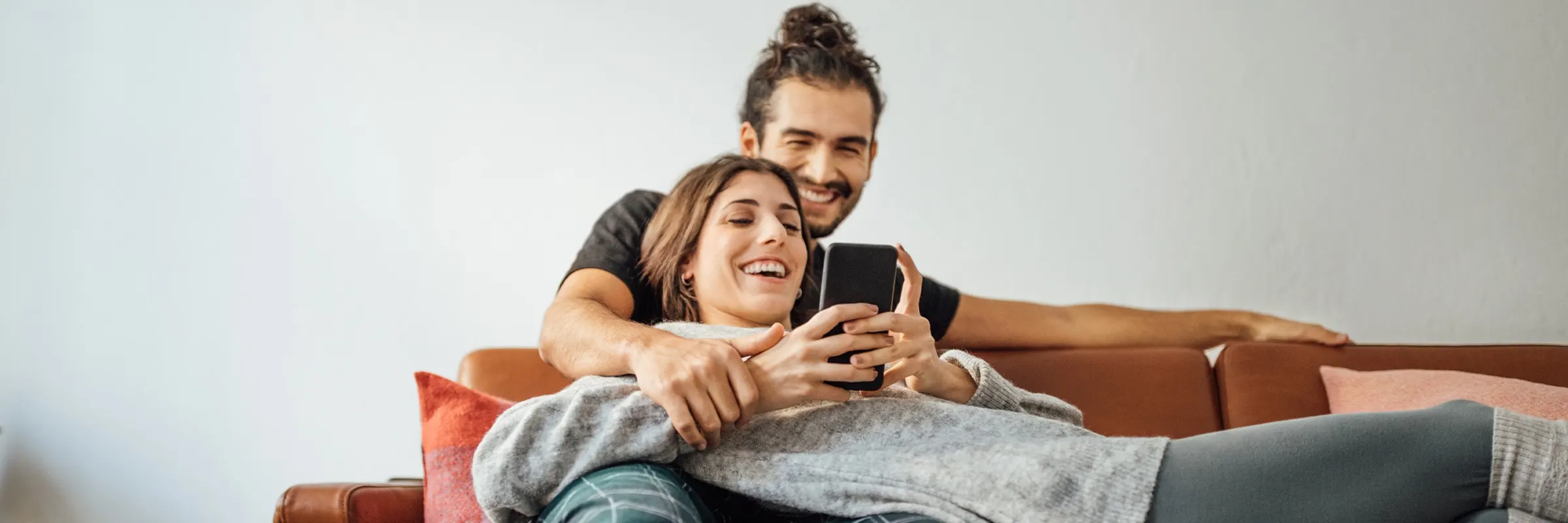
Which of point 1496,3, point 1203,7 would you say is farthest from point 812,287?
point 1496,3

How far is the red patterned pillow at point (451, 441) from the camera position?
4.79 ft

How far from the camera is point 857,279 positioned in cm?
129

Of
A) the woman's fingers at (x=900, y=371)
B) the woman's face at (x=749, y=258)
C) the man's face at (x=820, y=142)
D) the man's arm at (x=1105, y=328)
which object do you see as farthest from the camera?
the man's face at (x=820, y=142)

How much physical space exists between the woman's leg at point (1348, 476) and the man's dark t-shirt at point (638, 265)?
0.66 m

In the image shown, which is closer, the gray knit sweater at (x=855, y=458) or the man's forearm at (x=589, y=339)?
the gray knit sweater at (x=855, y=458)

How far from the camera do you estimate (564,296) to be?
68.7 inches

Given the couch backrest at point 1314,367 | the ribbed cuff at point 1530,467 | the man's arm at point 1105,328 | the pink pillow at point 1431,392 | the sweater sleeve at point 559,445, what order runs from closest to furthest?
the ribbed cuff at point 1530,467, the sweater sleeve at point 559,445, the pink pillow at point 1431,392, the couch backrest at point 1314,367, the man's arm at point 1105,328

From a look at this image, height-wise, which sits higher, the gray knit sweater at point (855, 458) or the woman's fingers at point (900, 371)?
the woman's fingers at point (900, 371)

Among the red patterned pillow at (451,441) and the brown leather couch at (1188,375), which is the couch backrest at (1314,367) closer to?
the brown leather couch at (1188,375)

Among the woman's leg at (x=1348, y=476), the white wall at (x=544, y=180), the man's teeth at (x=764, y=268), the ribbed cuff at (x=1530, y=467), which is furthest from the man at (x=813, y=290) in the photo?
the ribbed cuff at (x=1530, y=467)

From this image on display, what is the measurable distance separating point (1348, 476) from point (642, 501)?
0.72m

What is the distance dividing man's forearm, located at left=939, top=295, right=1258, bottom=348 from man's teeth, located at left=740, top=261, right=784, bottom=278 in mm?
607

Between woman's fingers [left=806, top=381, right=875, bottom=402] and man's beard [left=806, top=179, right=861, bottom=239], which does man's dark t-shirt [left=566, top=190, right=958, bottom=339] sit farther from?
woman's fingers [left=806, top=381, right=875, bottom=402]

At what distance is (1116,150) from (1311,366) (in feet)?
2.02
